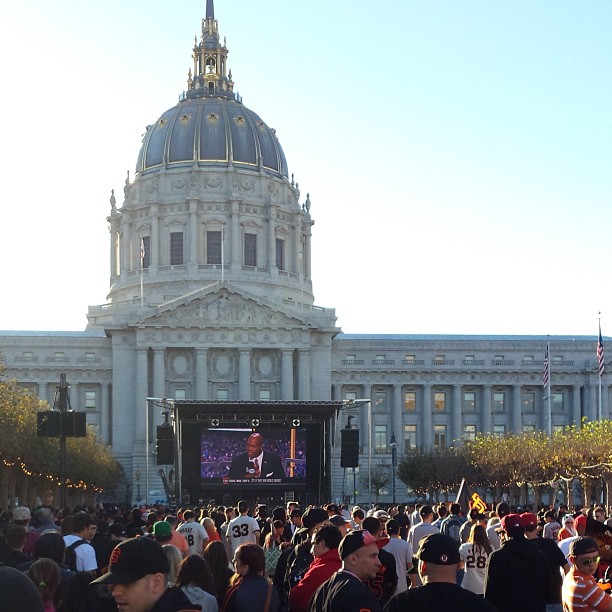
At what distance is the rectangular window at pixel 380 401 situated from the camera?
130750mm

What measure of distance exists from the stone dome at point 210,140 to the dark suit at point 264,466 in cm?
8019

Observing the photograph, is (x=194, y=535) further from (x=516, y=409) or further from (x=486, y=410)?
(x=516, y=409)

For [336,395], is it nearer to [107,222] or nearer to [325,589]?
[107,222]

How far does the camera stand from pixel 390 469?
409ft

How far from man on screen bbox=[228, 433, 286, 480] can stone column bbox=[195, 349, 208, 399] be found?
163ft

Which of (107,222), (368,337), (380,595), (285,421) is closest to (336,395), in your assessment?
(368,337)

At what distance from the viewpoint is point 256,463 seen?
2827 inches

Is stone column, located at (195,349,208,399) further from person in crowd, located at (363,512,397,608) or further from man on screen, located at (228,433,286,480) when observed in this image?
person in crowd, located at (363,512,397,608)

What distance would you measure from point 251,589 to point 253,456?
5881 centimetres

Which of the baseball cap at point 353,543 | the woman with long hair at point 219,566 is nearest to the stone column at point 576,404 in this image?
the woman with long hair at point 219,566

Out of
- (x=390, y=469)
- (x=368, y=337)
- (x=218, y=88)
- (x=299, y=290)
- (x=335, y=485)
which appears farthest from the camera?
(x=218, y=88)

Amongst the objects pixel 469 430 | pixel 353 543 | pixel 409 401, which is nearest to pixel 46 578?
pixel 353 543

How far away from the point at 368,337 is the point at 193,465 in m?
66.3

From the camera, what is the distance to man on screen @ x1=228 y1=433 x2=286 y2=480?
70.7 m
